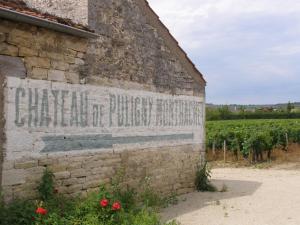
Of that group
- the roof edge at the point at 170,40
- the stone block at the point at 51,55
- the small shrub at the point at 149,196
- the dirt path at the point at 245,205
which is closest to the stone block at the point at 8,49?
the stone block at the point at 51,55

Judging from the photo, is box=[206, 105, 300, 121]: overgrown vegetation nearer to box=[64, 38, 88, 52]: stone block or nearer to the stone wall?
the stone wall

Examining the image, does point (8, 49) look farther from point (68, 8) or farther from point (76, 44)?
point (68, 8)

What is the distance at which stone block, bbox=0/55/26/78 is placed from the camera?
6.27 meters

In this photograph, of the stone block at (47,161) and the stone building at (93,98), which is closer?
the stone building at (93,98)

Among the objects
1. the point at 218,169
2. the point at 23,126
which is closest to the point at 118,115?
the point at 23,126

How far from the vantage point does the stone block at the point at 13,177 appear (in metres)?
6.20

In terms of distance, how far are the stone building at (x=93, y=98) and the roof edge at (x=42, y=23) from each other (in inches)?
0.6

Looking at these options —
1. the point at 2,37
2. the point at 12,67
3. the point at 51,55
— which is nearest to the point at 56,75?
the point at 51,55

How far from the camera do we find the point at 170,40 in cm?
1066

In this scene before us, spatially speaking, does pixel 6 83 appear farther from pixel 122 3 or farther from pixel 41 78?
pixel 122 3

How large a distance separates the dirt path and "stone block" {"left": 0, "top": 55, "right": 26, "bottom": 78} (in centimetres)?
391

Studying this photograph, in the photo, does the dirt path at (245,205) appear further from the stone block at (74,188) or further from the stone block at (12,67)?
the stone block at (12,67)

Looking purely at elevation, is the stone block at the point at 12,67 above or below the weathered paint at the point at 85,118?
above

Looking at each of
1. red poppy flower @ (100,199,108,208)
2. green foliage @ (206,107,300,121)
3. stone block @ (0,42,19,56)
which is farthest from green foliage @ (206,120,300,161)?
green foliage @ (206,107,300,121)
